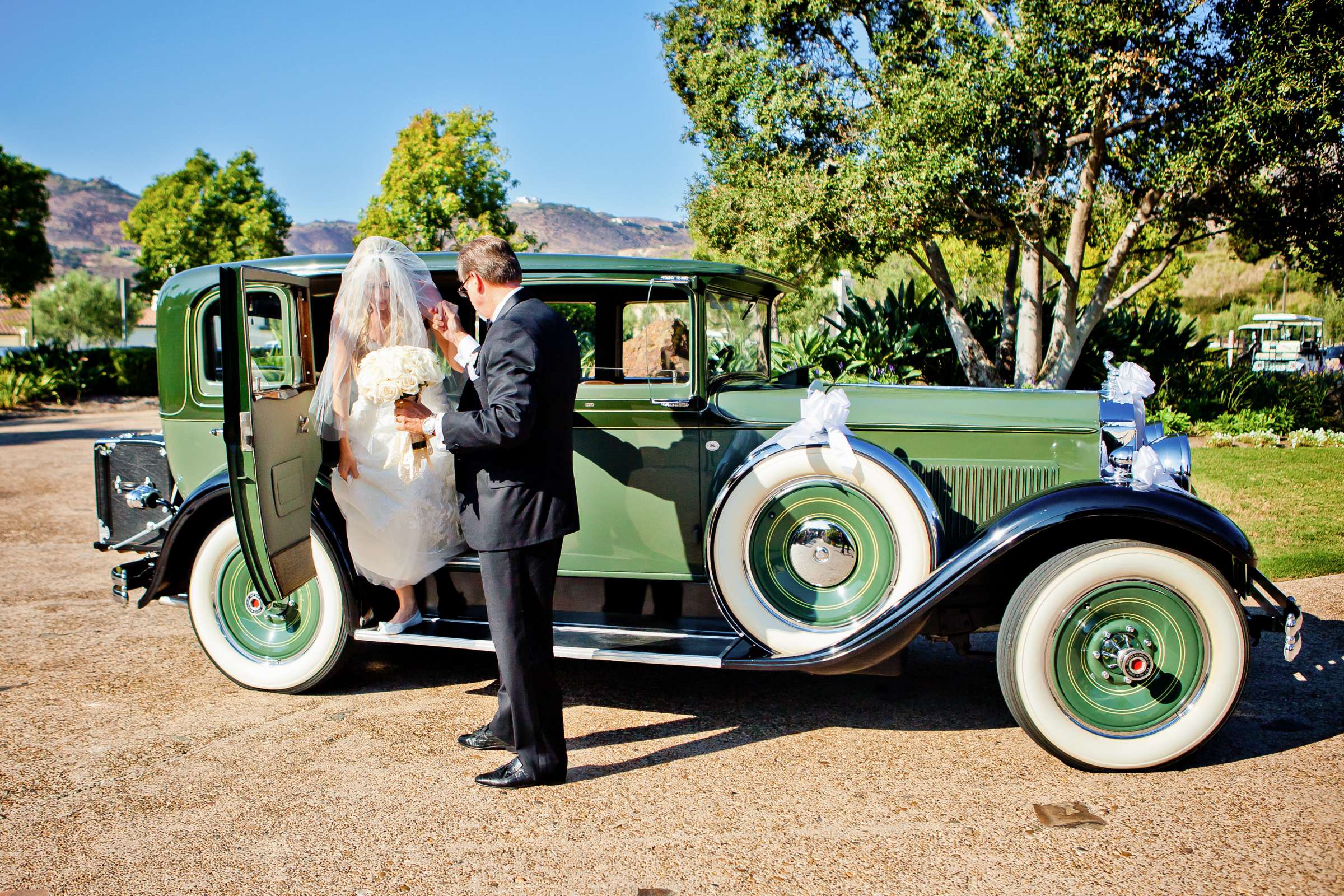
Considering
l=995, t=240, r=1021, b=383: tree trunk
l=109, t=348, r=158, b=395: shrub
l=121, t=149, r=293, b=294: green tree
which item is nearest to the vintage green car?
l=995, t=240, r=1021, b=383: tree trunk

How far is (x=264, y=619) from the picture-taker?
4.09 meters

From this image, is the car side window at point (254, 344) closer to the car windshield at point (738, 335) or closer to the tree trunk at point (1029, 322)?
the car windshield at point (738, 335)

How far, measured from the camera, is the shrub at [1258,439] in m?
10.9

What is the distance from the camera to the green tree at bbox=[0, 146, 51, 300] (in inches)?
1073

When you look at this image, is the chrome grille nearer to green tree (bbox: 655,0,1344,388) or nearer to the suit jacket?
the suit jacket

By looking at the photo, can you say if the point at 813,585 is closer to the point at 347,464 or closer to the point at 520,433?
the point at 520,433

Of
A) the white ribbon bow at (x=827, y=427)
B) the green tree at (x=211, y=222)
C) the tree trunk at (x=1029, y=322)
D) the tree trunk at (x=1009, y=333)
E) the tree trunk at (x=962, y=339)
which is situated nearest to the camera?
the white ribbon bow at (x=827, y=427)

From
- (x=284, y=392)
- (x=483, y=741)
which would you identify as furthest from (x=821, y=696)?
(x=284, y=392)

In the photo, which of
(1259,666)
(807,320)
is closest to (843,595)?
(1259,666)

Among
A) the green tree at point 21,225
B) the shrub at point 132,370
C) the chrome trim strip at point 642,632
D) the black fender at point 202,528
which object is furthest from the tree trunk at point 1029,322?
the green tree at point 21,225

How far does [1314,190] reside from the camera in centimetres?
1002

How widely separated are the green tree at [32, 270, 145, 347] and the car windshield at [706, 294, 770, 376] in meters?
47.4

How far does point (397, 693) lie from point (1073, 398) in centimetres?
333

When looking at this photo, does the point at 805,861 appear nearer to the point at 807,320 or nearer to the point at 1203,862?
the point at 1203,862
